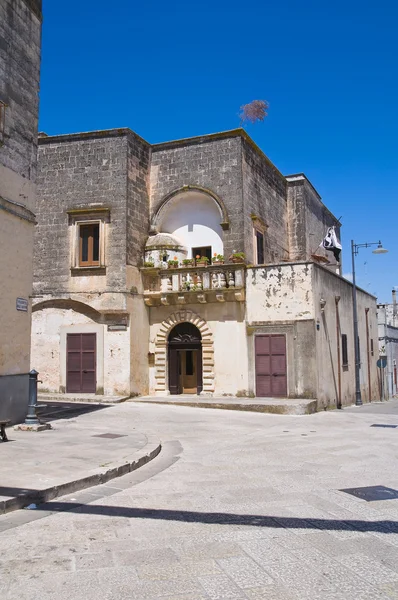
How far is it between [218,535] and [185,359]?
15.9 m

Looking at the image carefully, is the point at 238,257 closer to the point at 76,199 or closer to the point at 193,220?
the point at 193,220

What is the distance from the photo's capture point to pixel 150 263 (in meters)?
20.1

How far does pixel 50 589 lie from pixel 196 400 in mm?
14107

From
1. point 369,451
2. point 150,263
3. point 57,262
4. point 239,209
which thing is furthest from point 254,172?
point 369,451

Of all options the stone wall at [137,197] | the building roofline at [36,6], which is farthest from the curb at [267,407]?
the building roofline at [36,6]

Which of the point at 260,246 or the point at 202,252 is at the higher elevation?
the point at 260,246

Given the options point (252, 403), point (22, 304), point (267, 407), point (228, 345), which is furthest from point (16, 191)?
point (228, 345)

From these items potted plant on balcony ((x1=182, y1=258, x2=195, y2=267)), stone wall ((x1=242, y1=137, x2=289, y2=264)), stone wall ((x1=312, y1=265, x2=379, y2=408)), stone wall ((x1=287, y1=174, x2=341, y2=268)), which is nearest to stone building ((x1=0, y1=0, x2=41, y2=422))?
potted plant on balcony ((x1=182, y1=258, x2=195, y2=267))

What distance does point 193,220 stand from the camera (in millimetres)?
21219

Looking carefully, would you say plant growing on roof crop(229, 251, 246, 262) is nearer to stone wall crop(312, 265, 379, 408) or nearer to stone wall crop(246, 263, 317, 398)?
stone wall crop(246, 263, 317, 398)

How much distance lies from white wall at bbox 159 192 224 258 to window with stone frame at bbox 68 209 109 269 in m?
2.53

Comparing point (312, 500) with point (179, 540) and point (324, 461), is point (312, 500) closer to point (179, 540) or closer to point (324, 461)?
point (179, 540)

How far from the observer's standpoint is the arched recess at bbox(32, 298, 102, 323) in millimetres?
19547

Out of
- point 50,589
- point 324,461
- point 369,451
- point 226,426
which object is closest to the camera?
point 50,589
